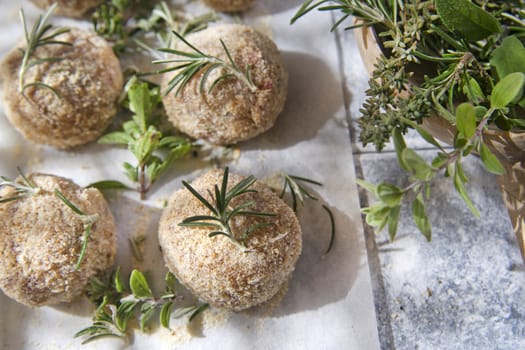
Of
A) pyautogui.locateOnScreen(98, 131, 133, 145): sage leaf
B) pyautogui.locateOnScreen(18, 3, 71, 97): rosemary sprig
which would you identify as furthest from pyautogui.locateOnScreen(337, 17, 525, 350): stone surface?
pyautogui.locateOnScreen(18, 3, 71, 97): rosemary sprig

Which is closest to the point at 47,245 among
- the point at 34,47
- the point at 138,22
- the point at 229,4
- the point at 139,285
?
the point at 139,285

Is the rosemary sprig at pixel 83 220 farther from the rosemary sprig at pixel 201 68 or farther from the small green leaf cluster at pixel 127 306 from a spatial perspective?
the rosemary sprig at pixel 201 68

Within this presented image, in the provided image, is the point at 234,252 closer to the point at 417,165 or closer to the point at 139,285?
the point at 139,285

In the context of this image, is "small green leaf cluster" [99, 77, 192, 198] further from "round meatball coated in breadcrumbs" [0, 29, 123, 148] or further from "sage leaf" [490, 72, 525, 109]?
"sage leaf" [490, 72, 525, 109]

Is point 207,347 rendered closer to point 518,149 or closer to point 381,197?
point 381,197

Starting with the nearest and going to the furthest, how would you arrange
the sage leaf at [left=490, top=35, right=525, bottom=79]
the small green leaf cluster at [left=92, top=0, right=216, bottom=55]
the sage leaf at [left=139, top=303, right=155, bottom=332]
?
1. the sage leaf at [left=490, top=35, right=525, bottom=79]
2. the sage leaf at [left=139, top=303, right=155, bottom=332]
3. the small green leaf cluster at [left=92, top=0, right=216, bottom=55]

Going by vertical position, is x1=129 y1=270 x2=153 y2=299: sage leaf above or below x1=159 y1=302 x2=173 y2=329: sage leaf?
above

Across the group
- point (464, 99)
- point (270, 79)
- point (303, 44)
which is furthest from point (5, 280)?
point (464, 99)

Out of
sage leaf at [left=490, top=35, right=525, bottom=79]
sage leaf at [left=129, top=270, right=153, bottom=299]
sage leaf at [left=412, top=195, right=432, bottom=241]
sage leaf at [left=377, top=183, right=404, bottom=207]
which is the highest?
sage leaf at [left=490, top=35, right=525, bottom=79]
